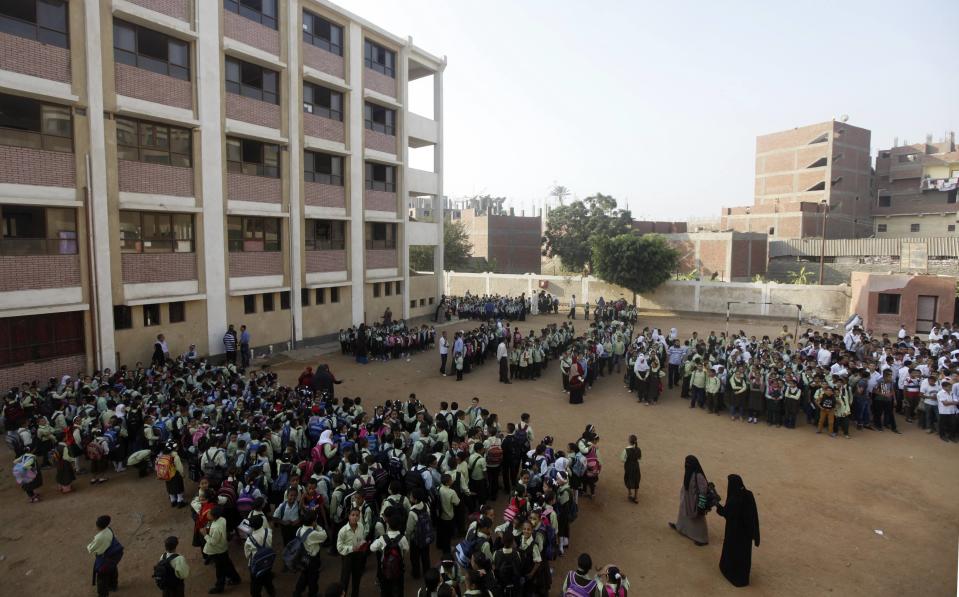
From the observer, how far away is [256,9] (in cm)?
1964

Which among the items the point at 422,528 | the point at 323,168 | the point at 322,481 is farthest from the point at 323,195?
the point at 422,528

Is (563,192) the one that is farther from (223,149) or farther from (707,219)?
(223,149)

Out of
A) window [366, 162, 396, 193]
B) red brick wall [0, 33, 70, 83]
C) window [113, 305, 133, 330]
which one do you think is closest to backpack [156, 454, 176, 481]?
window [113, 305, 133, 330]

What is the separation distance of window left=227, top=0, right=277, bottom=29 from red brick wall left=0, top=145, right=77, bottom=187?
7.59 metres

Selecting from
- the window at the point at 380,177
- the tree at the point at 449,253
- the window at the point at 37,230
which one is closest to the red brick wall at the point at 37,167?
the window at the point at 37,230

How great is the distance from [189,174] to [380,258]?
976 centimetres

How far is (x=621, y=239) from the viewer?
108ft

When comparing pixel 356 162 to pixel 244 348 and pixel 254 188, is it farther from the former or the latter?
pixel 244 348

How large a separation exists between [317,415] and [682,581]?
6487 mm

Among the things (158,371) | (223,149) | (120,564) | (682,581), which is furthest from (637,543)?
(223,149)

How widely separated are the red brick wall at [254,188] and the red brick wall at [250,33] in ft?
14.7

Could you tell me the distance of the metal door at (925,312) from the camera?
24469 mm

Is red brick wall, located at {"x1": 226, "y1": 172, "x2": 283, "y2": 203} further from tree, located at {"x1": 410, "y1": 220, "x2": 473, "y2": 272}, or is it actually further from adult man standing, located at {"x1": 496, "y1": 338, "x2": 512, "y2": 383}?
tree, located at {"x1": 410, "y1": 220, "x2": 473, "y2": 272}

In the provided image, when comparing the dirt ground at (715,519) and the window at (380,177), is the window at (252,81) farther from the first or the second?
the dirt ground at (715,519)
